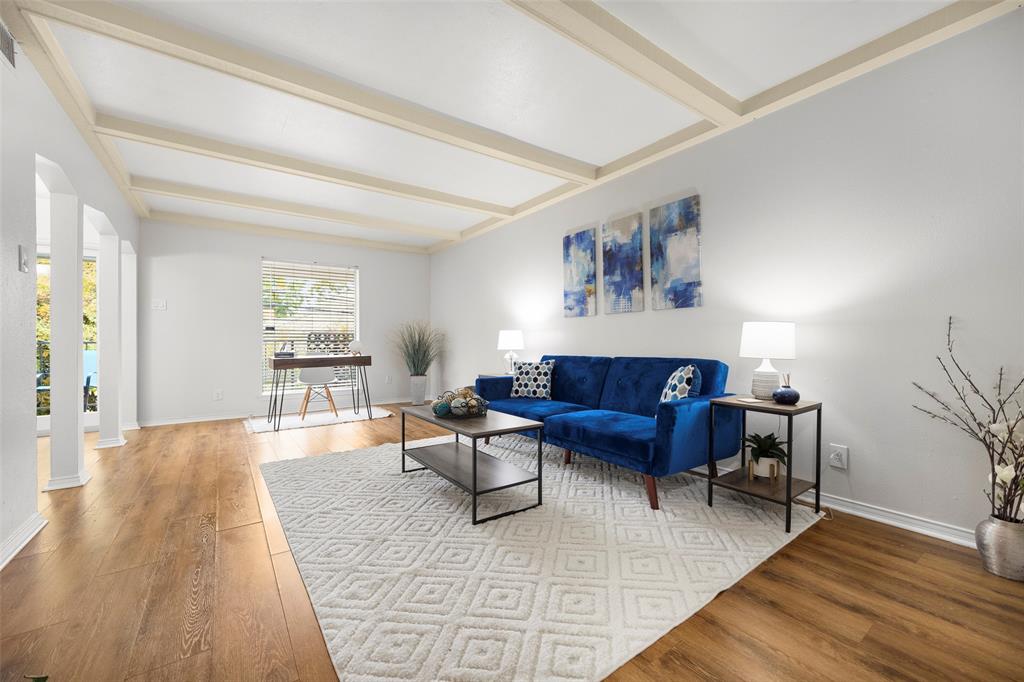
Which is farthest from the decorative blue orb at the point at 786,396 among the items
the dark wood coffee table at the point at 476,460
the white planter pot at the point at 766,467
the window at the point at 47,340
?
the window at the point at 47,340

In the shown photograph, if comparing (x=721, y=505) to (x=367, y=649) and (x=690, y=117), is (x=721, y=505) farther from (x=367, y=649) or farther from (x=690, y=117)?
(x=690, y=117)

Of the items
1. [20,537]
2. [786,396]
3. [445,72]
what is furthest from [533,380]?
[20,537]

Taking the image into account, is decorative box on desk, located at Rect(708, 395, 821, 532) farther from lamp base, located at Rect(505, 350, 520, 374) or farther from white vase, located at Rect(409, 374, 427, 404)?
white vase, located at Rect(409, 374, 427, 404)

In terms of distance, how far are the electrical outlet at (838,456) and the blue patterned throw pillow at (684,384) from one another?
78 centimetres

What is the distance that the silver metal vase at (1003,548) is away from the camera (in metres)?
1.77

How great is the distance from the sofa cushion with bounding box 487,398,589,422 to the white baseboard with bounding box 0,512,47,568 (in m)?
2.51

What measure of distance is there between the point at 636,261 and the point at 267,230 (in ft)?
15.4

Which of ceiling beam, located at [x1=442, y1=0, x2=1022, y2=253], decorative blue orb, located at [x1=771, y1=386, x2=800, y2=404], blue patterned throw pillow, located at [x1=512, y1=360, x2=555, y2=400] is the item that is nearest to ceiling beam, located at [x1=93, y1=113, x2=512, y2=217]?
ceiling beam, located at [x1=442, y1=0, x2=1022, y2=253]

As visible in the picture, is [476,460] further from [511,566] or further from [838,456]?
[838,456]

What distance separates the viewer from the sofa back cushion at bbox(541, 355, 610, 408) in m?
3.73

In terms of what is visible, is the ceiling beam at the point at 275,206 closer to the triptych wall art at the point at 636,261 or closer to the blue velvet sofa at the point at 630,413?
the triptych wall art at the point at 636,261

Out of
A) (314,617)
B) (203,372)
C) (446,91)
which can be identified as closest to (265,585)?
(314,617)

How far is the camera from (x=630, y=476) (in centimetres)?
310

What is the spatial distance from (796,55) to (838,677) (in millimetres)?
2837
